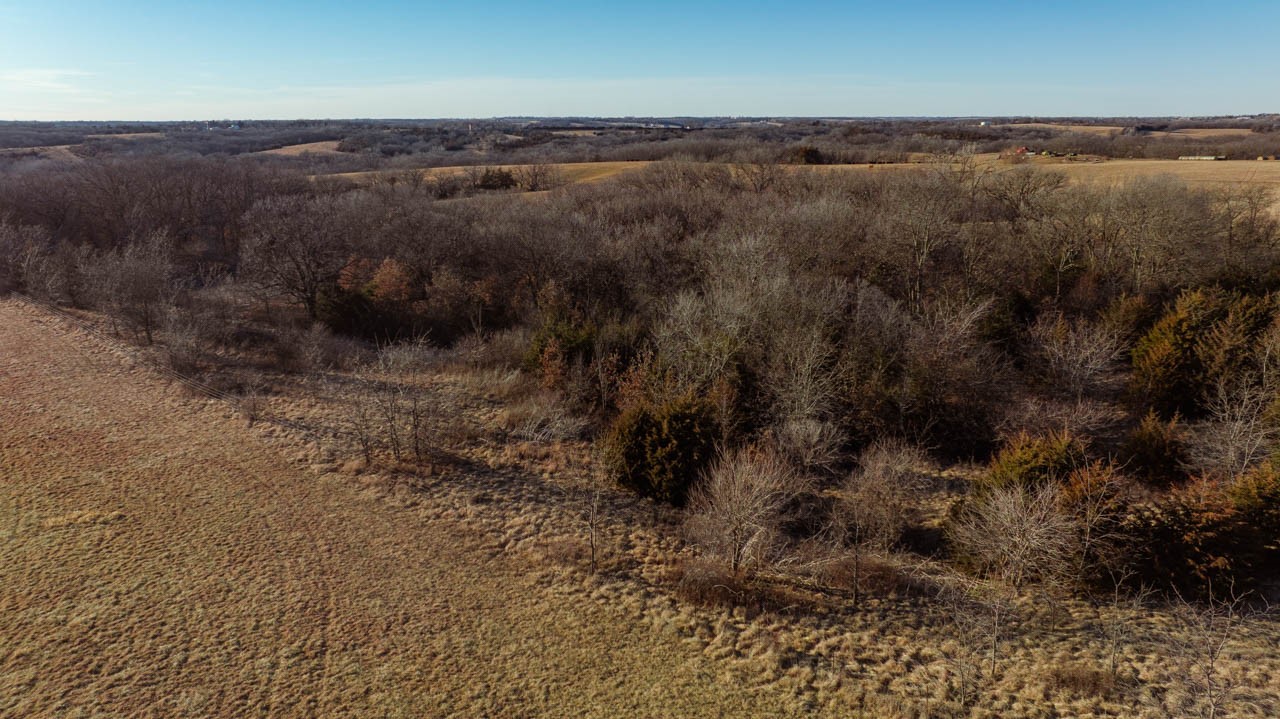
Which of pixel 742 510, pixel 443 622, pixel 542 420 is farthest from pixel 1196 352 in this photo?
pixel 443 622

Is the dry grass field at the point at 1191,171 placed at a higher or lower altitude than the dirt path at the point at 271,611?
higher

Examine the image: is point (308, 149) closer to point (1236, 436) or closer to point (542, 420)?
point (542, 420)

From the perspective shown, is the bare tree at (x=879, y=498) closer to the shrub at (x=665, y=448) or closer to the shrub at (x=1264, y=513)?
the shrub at (x=665, y=448)

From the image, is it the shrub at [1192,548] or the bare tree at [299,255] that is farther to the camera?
the bare tree at [299,255]

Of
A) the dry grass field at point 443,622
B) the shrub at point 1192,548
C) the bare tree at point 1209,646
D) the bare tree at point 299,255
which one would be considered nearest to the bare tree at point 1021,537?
the dry grass field at point 443,622

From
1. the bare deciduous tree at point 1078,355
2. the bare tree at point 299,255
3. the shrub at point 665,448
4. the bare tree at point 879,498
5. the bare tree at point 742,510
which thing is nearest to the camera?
the bare tree at point 742,510

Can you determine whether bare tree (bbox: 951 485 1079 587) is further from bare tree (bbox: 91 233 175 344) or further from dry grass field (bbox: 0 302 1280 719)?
bare tree (bbox: 91 233 175 344)

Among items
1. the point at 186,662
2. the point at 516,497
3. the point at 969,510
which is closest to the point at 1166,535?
the point at 969,510

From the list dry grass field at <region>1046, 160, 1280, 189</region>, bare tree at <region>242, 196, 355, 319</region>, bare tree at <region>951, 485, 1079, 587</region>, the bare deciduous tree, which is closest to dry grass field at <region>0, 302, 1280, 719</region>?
bare tree at <region>951, 485, 1079, 587</region>
